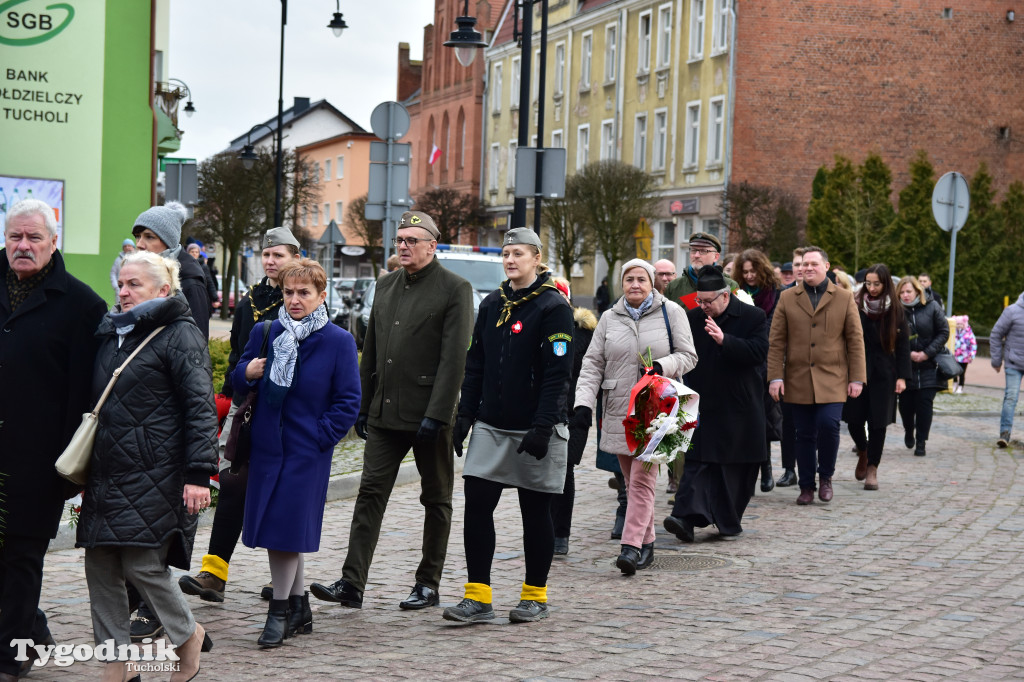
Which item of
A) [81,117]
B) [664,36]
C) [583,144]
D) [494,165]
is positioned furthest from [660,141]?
[81,117]

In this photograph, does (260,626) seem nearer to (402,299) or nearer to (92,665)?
(92,665)

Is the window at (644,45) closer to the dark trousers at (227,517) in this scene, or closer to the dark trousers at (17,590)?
the dark trousers at (227,517)

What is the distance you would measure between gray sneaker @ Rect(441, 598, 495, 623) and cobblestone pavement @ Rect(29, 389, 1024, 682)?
50 millimetres

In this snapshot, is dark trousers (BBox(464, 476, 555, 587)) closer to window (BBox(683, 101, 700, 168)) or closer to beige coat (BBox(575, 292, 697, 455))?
beige coat (BBox(575, 292, 697, 455))

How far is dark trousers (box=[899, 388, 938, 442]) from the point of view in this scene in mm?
15141

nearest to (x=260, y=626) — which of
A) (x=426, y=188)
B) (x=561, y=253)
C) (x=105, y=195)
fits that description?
(x=105, y=195)

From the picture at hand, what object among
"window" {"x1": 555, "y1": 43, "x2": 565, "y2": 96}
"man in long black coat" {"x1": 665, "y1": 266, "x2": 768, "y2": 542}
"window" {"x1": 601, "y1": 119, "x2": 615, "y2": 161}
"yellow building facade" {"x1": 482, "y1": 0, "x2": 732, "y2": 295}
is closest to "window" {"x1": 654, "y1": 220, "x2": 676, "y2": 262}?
"yellow building facade" {"x1": 482, "y1": 0, "x2": 732, "y2": 295}

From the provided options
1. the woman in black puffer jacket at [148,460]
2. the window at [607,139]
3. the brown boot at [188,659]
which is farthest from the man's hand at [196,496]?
the window at [607,139]

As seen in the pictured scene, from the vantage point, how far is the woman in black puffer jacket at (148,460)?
17.6 feet

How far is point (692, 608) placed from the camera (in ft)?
24.5

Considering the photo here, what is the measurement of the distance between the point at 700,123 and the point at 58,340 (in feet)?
140

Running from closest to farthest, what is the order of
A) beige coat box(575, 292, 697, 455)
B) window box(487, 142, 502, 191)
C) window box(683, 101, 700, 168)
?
beige coat box(575, 292, 697, 455)
window box(683, 101, 700, 168)
window box(487, 142, 502, 191)

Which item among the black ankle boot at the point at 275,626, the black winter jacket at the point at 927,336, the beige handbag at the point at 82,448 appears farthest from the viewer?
the black winter jacket at the point at 927,336

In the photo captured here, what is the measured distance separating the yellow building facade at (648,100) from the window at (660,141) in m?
0.04
